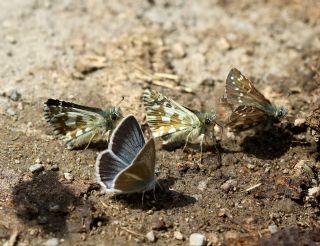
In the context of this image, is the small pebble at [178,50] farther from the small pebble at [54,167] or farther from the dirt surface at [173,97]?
the small pebble at [54,167]

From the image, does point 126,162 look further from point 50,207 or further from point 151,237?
point 50,207

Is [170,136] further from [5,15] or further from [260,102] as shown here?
[5,15]

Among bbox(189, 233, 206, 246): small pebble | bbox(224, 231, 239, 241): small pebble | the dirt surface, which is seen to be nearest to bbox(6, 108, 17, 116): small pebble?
the dirt surface

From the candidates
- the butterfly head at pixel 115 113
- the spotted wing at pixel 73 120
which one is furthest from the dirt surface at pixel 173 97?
the butterfly head at pixel 115 113

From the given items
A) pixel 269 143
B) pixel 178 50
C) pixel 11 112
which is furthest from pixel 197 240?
pixel 178 50

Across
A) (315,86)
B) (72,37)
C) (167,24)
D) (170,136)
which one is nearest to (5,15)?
(72,37)
